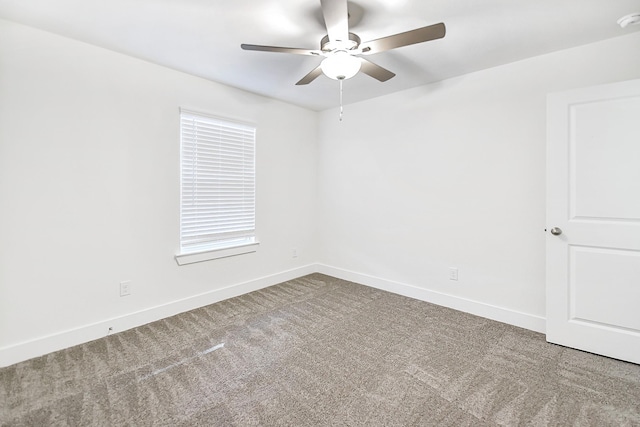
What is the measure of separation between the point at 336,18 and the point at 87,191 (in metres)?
2.37

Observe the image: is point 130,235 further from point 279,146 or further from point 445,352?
point 445,352

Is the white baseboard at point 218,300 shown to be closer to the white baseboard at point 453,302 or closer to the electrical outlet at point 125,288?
the white baseboard at point 453,302

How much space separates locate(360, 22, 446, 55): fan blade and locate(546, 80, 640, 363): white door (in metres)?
1.45

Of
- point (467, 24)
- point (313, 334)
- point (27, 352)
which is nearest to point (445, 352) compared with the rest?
point (313, 334)

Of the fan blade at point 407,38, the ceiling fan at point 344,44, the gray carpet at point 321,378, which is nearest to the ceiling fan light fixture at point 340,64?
the ceiling fan at point 344,44

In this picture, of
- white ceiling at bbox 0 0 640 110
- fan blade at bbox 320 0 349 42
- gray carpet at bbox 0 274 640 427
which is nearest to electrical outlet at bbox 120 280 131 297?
gray carpet at bbox 0 274 640 427

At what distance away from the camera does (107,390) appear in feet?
6.11

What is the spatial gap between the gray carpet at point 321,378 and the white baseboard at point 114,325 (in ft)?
0.24

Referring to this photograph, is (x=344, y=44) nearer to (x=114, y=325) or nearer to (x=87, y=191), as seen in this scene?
(x=87, y=191)

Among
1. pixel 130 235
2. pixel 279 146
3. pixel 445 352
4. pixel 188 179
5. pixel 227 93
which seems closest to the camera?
pixel 445 352

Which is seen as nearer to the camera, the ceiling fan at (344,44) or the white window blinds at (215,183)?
the ceiling fan at (344,44)

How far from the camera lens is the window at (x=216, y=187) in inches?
121

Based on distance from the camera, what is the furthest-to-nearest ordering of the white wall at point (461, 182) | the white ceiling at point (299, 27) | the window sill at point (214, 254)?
1. the window sill at point (214, 254)
2. the white wall at point (461, 182)
3. the white ceiling at point (299, 27)

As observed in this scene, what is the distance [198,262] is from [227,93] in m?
1.93
